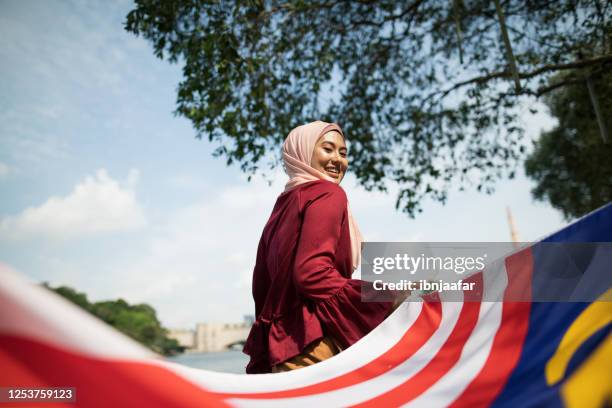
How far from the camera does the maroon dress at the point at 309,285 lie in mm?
2154

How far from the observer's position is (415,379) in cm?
174

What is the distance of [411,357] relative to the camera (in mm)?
1933

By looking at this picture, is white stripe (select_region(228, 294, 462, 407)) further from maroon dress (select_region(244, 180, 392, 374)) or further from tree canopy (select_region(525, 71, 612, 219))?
tree canopy (select_region(525, 71, 612, 219))

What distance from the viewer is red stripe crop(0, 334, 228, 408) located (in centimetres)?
110

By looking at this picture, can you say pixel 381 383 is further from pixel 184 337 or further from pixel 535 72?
pixel 184 337

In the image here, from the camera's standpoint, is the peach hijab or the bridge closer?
the peach hijab

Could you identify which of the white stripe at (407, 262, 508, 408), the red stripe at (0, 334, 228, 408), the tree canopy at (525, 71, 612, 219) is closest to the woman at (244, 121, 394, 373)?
the white stripe at (407, 262, 508, 408)

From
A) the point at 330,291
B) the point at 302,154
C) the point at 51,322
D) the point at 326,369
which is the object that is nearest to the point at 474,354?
the point at 326,369

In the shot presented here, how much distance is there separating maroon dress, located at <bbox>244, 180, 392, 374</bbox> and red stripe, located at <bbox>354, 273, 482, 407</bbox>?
0.36 m

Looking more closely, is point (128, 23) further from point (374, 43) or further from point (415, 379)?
point (415, 379)

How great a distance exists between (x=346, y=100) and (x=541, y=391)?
8906 millimetres

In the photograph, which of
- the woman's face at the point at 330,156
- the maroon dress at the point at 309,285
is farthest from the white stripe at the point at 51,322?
the woman's face at the point at 330,156

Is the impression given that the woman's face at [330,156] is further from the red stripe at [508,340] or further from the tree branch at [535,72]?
the tree branch at [535,72]

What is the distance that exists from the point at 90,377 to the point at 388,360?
1156 millimetres
